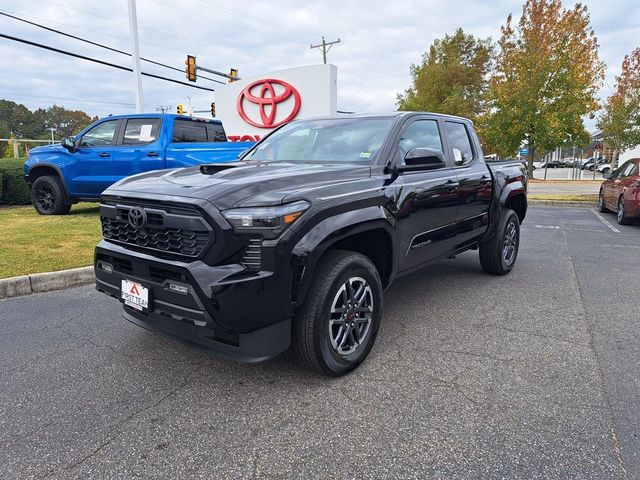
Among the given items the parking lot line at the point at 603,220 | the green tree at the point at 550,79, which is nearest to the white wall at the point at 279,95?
the parking lot line at the point at 603,220

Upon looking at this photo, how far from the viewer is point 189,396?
2799mm

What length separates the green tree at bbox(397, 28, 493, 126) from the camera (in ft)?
129

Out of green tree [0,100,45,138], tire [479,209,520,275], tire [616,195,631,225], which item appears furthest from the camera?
green tree [0,100,45,138]

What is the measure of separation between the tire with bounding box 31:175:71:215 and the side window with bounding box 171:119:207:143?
8.70 ft

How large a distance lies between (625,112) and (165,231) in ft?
72.6

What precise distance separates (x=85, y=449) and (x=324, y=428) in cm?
125

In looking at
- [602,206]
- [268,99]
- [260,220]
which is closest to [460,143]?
[260,220]

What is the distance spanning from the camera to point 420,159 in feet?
11.3

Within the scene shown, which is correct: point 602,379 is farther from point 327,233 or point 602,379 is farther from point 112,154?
point 112,154

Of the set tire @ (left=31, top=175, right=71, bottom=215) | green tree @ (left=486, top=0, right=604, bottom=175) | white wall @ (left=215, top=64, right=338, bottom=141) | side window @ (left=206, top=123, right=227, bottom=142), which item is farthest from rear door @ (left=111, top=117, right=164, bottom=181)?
green tree @ (left=486, top=0, right=604, bottom=175)

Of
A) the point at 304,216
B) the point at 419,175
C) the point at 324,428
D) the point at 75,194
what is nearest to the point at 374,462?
the point at 324,428

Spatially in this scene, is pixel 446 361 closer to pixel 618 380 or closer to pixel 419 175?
pixel 618 380

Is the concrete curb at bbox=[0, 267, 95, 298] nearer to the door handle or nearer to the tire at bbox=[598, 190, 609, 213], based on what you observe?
the door handle

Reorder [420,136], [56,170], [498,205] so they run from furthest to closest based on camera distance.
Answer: [56,170]
[498,205]
[420,136]
